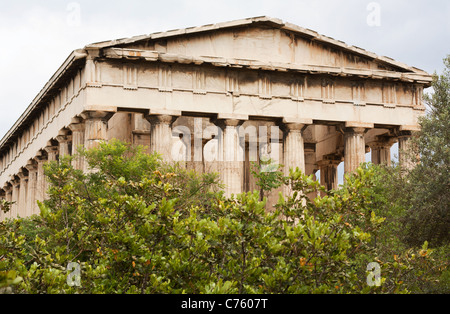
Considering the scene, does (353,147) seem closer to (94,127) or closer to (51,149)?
(94,127)

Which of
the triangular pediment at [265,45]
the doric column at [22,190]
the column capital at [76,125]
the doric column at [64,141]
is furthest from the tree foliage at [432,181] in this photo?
the doric column at [22,190]

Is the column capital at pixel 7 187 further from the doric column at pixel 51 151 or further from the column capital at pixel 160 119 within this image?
the column capital at pixel 160 119

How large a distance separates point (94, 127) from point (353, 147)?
12008mm

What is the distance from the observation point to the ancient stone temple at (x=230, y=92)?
30188 mm

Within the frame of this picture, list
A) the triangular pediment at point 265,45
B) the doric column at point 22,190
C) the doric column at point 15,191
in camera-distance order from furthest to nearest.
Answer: the doric column at point 15,191, the doric column at point 22,190, the triangular pediment at point 265,45

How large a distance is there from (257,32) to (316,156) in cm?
1253

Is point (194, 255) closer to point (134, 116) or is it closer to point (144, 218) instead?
point (144, 218)

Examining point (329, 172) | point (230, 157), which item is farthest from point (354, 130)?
point (329, 172)

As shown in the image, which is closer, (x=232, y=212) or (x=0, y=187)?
(x=232, y=212)

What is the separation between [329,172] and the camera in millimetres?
42719

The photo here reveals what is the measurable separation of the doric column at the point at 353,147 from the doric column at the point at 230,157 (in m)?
5.45

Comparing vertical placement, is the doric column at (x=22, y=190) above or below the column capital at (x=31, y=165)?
below
